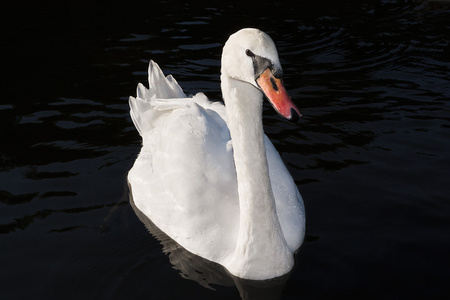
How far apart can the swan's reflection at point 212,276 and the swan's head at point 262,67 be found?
5.22 ft

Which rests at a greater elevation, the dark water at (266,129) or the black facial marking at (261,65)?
the black facial marking at (261,65)

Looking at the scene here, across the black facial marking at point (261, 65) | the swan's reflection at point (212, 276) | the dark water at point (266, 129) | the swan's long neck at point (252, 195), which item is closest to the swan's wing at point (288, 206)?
the dark water at point (266, 129)

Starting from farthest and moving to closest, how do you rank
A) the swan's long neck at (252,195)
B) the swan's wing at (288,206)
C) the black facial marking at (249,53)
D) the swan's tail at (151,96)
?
the swan's tail at (151,96) < the swan's wing at (288,206) < the swan's long neck at (252,195) < the black facial marking at (249,53)

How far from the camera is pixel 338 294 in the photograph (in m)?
5.14

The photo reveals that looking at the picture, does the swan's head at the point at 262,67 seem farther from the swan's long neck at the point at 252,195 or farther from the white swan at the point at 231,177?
the swan's long neck at the point at 252,195

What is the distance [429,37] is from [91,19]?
6638 mm

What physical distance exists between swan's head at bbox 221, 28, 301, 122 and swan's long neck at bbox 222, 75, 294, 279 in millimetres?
201

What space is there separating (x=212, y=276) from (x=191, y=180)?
88cm

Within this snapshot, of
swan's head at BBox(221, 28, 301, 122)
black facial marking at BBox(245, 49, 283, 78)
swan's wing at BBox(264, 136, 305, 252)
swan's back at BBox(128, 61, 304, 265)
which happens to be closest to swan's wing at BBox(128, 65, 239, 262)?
swan's back at BBox(128, 61, 304, 265)

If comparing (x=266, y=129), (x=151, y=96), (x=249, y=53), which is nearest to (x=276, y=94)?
(x=249, y=53)

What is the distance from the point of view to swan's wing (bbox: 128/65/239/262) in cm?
548

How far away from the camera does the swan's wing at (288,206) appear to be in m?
A: 5.61

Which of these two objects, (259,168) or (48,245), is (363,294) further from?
(48,245)

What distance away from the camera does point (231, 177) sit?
5.77 metres
